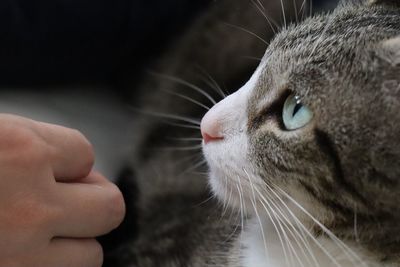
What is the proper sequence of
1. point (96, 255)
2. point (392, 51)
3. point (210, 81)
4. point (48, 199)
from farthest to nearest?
1. point (210, 81)
2. point (96, 255)
3. point (48, 199)
4. point (392, 51)

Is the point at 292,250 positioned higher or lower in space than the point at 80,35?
lower

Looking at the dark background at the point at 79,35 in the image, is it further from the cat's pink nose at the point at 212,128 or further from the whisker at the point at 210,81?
the cat's pink nose at the point at 212,128

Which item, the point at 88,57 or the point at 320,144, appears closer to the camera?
the point at 320,144

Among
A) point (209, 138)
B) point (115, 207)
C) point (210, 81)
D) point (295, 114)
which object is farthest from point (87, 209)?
point (210, 81)

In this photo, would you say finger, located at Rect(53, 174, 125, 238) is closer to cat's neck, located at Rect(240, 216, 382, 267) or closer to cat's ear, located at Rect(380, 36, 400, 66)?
cat's neck, located at Rect(240, 216, 382, 267)

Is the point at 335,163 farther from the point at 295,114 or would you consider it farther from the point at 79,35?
the point at 79,35

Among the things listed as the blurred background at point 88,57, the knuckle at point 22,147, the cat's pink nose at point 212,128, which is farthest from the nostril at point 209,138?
the blurred background at point 88,57
